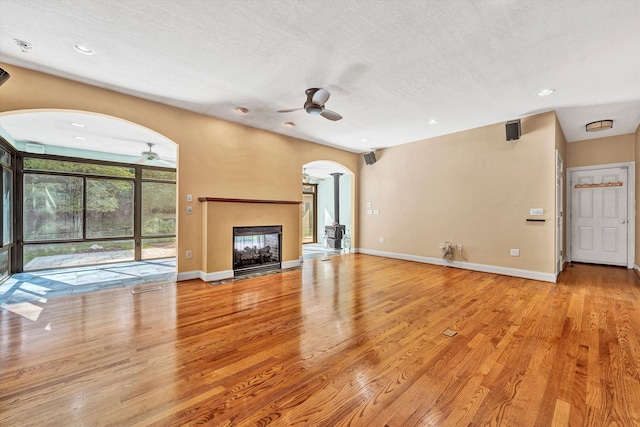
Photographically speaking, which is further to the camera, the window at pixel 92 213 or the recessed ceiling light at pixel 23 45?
the window at pixel 92 213

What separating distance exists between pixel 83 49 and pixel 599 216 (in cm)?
908

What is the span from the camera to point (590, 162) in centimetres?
575

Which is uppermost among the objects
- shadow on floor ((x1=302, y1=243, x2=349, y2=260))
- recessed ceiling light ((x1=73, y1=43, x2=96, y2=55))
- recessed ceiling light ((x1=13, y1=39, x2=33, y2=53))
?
recessed ceiling light ((x1=73, y1=43, x2=96, y2=55))

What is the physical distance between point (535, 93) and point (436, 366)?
12.8ft

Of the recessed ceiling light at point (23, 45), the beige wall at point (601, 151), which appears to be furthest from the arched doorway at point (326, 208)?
the recessed ceiling light at point (23, 45)

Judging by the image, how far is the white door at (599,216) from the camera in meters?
5.43

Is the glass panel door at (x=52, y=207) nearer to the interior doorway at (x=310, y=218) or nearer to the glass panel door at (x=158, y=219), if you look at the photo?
the glass panel door at (x=158, y=219)

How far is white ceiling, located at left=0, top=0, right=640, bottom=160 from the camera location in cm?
221

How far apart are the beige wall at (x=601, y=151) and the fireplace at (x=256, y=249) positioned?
6738mm

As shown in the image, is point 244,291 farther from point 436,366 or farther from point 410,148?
point 410,148

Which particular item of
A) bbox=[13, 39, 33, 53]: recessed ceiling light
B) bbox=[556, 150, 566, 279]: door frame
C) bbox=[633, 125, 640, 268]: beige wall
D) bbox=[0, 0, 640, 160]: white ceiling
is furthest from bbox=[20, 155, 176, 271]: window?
bbox=[633, 125, 640, 268]: beige wall

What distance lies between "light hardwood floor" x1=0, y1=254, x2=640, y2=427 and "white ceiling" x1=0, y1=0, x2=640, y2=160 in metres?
2.80

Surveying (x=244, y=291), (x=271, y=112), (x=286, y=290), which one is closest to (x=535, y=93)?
(x=271, y=112)

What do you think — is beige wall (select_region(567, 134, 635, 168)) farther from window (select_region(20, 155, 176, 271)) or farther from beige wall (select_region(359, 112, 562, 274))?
window (select_region(20, 155, 176, 271))
